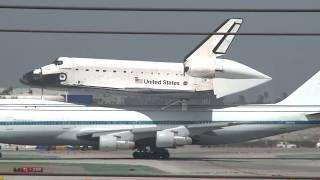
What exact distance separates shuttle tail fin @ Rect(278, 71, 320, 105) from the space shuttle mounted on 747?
13.8ft

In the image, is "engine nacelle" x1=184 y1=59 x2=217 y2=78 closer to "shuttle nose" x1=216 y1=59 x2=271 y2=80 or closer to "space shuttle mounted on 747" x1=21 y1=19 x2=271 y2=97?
"space shuttle mounted on 747" x1=21 y1=19 x2=271 y2=97

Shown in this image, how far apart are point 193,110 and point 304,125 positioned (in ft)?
23.2

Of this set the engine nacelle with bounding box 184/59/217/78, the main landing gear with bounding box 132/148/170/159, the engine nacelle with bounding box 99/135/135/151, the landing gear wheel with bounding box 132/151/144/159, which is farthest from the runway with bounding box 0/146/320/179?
the engine nacelle with bounding box 184/59/217/78

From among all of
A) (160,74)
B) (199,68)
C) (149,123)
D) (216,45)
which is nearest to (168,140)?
(149,123)

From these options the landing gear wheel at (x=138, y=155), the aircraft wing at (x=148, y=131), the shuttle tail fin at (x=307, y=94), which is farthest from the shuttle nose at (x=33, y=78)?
the shuttle tail fin at (x=307, y=94)

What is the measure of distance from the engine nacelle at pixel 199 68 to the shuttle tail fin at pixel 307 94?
5652 millimetres

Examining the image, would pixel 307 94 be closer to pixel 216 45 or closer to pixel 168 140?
pixel 216 45

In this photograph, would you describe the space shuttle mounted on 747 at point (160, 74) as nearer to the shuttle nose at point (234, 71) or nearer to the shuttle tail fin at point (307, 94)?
the shuttle nose at point (234, 71)

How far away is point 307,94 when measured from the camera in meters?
45.5

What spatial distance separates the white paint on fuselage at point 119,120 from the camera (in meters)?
41.3

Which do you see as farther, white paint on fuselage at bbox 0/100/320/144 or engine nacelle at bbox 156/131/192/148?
engine nacelle at bbox 156/131/192/148

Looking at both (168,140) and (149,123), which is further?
(149,123)

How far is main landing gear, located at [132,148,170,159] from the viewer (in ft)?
142

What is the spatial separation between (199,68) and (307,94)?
762 centimetres
